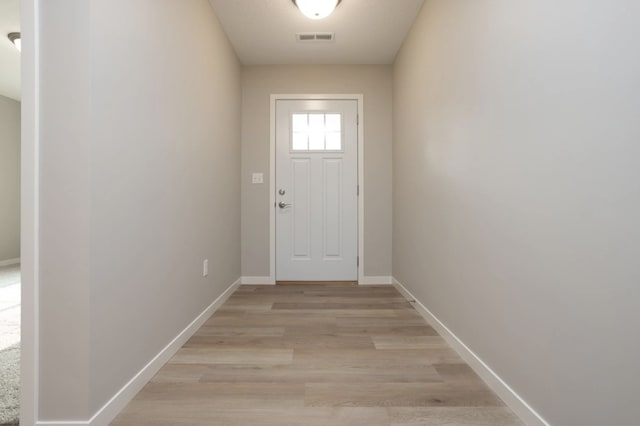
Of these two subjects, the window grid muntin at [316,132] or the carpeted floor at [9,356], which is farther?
the window grid muntin at [316,132]

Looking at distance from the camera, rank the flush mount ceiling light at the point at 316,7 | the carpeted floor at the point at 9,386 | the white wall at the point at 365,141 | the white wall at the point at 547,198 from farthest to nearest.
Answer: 1. the white wall at the point at 365,141
2. the flush mount ceiling light at the point at 316,7
3. the carpeted floor at the point at 9,386
4. the white wall at the point at 547,198

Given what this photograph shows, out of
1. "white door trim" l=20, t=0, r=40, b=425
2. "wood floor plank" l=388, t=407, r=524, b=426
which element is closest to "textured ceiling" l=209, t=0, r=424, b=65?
"white door trim" l=20, t=0, r=40, b=425

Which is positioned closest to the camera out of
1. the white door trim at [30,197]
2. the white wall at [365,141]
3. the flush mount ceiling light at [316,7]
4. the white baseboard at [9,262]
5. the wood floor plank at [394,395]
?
the white door trim at [30,197]

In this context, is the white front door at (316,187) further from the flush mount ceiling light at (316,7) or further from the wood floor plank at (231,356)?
the wood floor plank at (231,356)

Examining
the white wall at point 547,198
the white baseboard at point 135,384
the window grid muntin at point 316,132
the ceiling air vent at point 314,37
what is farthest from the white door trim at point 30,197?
the window grid muntin at point 316,132

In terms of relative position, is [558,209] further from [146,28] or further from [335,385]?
[146,28]

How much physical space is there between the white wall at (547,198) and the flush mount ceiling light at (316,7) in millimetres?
849

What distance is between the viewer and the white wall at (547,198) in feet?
3.16

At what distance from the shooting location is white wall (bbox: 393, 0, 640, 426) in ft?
3.16

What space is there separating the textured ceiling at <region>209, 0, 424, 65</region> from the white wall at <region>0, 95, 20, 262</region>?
13.5 feet

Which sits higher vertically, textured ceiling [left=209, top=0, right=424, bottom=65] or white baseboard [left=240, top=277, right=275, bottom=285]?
textured ceiling [left=209, top=0, right=424, bottom=65]

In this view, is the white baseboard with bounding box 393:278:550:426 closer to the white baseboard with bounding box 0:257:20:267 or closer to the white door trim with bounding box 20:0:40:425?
the white door trim with bounding box 20:0:40:425

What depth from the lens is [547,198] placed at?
1.25 m

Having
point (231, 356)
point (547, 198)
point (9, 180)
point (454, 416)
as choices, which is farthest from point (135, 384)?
point (9, 180)
